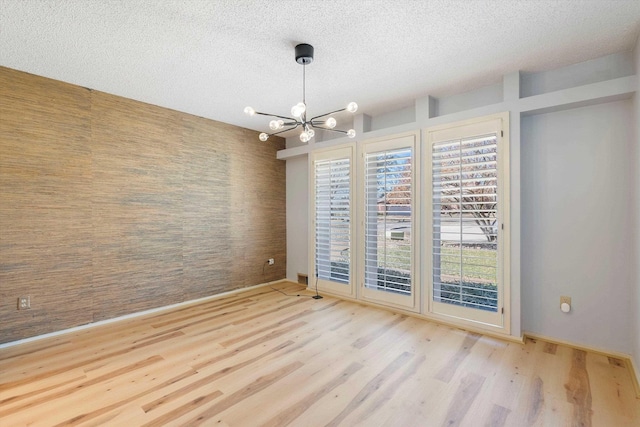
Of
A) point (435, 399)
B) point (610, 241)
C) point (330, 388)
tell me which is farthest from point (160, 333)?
point (610, 241)

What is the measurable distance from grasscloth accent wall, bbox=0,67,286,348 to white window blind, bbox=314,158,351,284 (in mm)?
1153

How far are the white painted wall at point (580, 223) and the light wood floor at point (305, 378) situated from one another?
27 cm

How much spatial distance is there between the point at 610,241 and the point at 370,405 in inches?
98.4

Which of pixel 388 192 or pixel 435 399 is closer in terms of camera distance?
pixel 435 399

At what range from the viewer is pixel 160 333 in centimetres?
301

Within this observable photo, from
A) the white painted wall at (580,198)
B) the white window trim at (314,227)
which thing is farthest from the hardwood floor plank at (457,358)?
the white window trim at (314,227)

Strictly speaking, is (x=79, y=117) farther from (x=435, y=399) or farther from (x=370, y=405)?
(x=435, y=399)

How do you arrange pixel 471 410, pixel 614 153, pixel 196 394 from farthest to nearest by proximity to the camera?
pixel 614 153
pixel 196 394
pixel 471 410

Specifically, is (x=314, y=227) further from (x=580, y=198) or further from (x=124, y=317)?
(x=580, y=198)

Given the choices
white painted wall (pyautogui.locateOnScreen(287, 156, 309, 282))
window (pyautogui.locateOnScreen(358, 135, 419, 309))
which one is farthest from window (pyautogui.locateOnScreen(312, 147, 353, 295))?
white painted wall (pyautogui.locateOnScreen(287, 156, 309, 282))

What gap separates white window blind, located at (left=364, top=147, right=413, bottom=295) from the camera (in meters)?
3.51

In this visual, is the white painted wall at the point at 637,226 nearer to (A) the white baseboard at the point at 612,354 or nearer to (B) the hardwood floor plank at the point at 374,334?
(A) the white baseboard at the point at 612,354

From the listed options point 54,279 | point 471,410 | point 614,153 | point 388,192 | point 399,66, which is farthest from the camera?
point 388,192

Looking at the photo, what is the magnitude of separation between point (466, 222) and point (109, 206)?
3908mm
